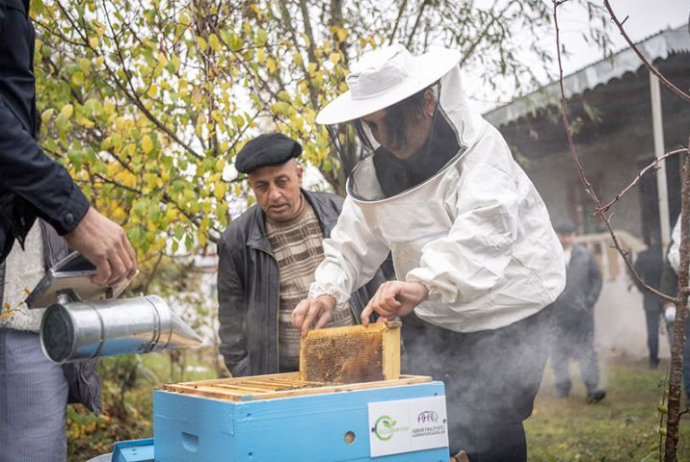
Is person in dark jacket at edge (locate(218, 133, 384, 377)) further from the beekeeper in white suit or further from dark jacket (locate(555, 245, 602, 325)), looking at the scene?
dark jacket (locate(555, 245, 602, 325))

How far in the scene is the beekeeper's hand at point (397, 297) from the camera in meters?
2.06

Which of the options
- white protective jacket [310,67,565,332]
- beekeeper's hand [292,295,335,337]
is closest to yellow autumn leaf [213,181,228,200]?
white protective jacket [310,67,565,332]

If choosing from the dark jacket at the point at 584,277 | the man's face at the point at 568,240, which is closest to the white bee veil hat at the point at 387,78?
the dark jacket at the point at 584,277

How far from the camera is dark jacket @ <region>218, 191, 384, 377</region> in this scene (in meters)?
3.24

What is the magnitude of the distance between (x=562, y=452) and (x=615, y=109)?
12.3 ft

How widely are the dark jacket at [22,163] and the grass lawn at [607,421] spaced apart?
7.06ft

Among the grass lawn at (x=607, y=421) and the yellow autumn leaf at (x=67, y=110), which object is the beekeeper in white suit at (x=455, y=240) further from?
the yellow autumn leaf at (x=67, y=110)

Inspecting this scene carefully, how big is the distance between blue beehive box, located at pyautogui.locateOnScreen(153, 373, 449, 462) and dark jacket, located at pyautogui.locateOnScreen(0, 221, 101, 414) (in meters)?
1.07

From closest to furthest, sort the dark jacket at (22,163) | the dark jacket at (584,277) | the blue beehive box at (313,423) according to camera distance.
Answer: the dark jacket at (22,163) < the blue beehive box at (313,423) < the dark jacket at (584,277)

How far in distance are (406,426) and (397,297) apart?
430 millimetres

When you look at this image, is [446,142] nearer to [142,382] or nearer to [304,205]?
[304,205]

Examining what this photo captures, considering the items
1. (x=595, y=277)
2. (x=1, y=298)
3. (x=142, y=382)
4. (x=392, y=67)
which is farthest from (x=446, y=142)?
(x=142, y=382)

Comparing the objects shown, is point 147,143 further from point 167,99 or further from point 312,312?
point 312,312

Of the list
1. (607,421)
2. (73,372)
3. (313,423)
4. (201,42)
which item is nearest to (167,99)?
(201,42)
